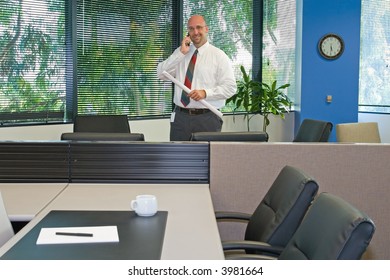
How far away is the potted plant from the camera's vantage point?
23.0 ft

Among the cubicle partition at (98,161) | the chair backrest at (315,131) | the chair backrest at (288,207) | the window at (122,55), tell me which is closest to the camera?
the chair backrest at (288,207)

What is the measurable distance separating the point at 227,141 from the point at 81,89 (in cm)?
329

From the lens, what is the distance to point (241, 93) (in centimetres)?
702

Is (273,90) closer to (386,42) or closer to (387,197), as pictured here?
(386,42)

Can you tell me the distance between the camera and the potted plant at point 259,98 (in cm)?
702

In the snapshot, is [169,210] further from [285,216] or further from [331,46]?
[331,46]

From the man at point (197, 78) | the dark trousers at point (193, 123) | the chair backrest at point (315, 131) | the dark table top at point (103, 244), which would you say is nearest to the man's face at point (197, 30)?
the man at point (197, 78)

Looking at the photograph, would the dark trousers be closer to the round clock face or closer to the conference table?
the conference table

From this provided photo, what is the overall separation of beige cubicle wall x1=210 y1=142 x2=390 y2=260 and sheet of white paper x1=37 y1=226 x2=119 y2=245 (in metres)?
1.08

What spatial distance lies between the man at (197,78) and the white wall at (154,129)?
61.6 inches

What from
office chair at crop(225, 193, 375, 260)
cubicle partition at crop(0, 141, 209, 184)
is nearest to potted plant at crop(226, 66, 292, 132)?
cubicle partition at crop(0, 141, 209, 184)

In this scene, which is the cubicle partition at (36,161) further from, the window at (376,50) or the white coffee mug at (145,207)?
the window at (376,50)

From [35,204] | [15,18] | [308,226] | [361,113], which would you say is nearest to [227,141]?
[35,204]

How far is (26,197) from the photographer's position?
2627 millimetres
